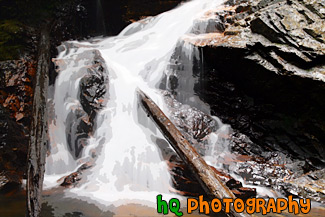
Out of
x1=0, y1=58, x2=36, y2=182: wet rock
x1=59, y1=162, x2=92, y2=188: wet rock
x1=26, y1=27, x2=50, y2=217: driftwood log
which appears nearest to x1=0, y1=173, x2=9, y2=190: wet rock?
x1=0, y1=58, x2=36, y2=182: wet rock

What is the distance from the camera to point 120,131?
586 centimetres

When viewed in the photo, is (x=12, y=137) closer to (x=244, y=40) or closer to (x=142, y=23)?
(x=244, y=40)

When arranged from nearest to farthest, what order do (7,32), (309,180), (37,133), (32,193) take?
(32,193)
(37,133)
(309,180)
(7,32)

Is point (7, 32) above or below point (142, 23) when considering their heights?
below

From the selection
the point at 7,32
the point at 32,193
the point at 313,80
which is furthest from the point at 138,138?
the point at 7,32

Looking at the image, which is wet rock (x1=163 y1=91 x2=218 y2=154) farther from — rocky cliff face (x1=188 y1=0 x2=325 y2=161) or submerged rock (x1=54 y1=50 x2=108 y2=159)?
submerged rock (x1=54 y1=50 x2=108 y2=159)

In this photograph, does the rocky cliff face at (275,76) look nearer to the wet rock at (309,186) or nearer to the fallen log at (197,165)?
the wet rock at (309,186)

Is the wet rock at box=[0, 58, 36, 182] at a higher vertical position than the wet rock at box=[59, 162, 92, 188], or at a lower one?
higher

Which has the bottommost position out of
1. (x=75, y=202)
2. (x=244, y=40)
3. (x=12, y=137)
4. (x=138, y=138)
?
(x=75, y=202)

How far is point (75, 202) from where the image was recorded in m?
4.10

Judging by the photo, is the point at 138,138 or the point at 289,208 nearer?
the point at 289,208

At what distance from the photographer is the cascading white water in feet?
15.3

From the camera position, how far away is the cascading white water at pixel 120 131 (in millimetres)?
4676

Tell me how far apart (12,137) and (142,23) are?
8000 mm
